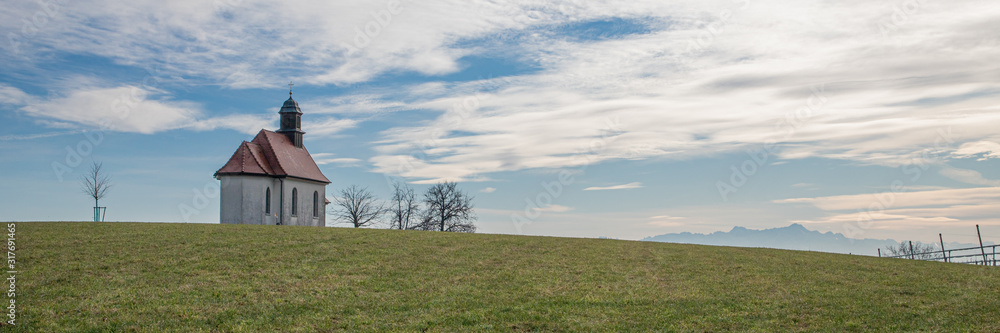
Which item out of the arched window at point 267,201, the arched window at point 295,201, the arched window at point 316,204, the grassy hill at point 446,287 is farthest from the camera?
the arched window at point 316,204

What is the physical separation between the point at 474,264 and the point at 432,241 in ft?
22.2

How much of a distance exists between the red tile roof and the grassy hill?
16111 mm

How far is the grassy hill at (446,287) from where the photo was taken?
15.1m

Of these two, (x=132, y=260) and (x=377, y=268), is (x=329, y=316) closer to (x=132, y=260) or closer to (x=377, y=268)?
(x=377, y=268)

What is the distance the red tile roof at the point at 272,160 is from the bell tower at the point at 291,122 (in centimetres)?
61

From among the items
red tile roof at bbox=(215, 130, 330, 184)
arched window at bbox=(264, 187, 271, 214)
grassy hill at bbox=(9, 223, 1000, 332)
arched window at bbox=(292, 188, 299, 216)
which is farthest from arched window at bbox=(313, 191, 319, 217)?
grassy hill at bbox=(9, 223, 1000, 332)

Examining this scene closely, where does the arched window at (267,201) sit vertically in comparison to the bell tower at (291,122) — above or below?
below

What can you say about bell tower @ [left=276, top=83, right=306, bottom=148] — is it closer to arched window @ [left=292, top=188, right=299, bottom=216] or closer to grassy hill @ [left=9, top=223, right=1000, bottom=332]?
arched window @ [left=292, top=188, right=299, bottom=216]

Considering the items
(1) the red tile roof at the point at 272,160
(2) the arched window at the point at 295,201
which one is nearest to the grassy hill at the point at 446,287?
(1) the red tile roof at the point at 272,160

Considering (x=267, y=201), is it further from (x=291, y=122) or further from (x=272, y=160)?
(x=291, y=122)

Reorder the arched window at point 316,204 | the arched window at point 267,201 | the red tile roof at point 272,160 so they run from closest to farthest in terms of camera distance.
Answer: the red tile roof at point 272,160, the arched window at point 267,201, the arched window at point 316,204

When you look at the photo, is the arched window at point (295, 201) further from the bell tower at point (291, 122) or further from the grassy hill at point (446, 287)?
the grassy hill at point (446, 287)

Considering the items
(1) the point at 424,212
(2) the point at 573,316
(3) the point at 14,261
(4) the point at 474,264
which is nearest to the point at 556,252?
(4) the point at 474,264

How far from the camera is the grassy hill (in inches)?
594
